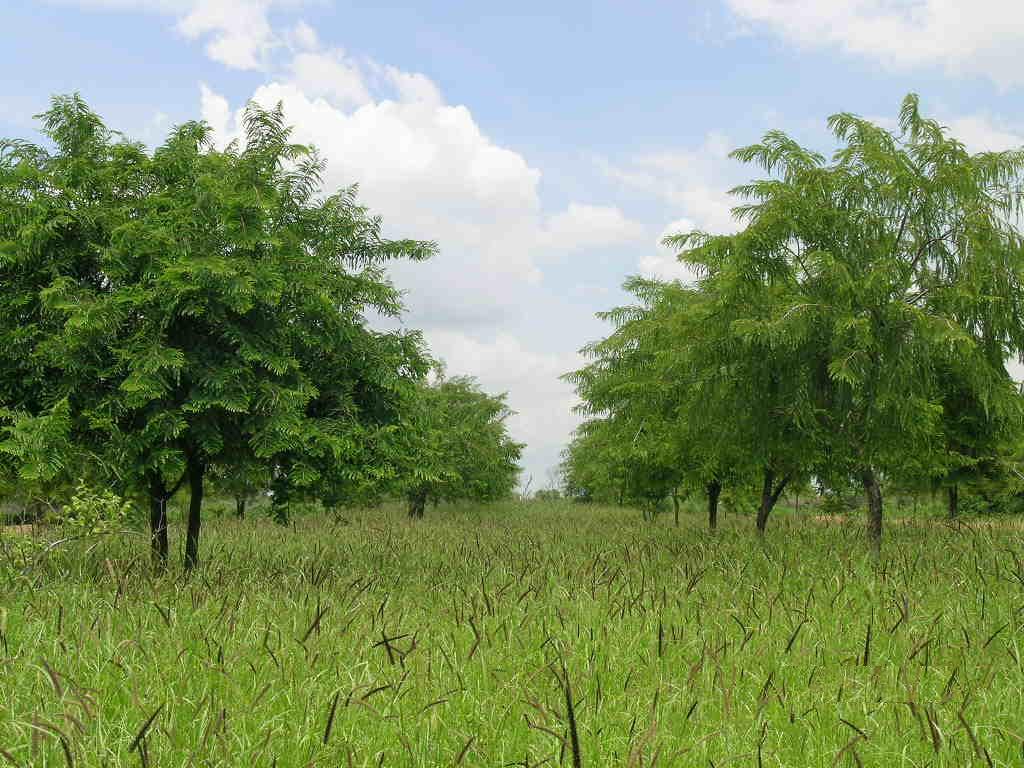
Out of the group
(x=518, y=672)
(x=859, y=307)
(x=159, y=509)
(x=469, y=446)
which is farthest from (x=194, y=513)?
(x=469, y=446)

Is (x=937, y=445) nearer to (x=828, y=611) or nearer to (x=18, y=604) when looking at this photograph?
(x=828, y=611)

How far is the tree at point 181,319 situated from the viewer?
841 cm

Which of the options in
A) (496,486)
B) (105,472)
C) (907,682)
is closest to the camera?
(907,682)

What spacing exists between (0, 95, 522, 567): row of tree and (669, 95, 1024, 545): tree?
532 cm

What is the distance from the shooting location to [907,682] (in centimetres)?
477

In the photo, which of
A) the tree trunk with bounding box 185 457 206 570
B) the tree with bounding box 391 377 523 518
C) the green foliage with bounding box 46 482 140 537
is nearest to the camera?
the green foliage with bounding box 46 482 140 537

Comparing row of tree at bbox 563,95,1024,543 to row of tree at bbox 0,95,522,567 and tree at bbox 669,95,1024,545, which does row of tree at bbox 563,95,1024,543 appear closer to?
tree at bbox 669,95,1024,545

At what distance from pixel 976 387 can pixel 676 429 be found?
18.3 feet

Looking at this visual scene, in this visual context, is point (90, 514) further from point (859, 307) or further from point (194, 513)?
point (859, 307)

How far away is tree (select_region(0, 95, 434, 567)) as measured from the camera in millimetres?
8406

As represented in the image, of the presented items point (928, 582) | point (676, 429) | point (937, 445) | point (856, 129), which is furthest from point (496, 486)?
point (928, 582)

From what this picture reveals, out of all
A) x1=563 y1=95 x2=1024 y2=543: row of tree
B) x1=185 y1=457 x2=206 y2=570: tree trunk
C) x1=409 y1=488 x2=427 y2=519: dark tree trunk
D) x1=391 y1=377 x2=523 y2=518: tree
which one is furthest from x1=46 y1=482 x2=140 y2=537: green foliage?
x1=409 y1=488 x2=427 y2=519: dark tree trunk

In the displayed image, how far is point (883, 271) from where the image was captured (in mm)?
10398

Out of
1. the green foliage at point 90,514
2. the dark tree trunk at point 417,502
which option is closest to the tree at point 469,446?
the dark tree trunk at point 417,502
